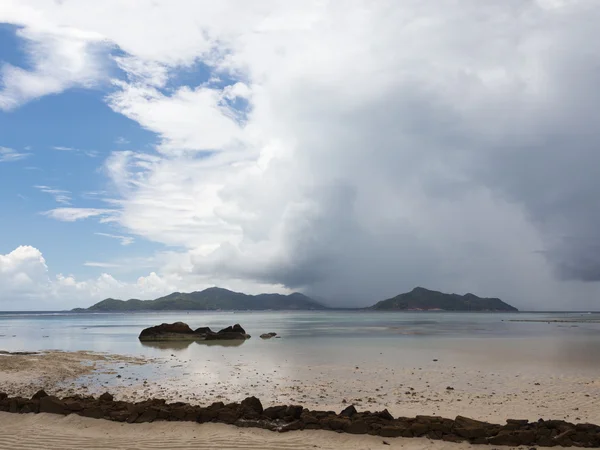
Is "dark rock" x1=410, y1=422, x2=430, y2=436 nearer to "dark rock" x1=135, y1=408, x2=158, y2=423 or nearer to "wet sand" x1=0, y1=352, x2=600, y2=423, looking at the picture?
"wet sand" x1=0, y1=352, x2=600, y2=423

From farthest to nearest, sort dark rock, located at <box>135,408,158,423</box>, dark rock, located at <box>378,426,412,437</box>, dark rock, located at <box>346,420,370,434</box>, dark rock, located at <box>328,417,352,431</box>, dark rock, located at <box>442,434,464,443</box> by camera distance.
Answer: dark rock, located at <box>135,408,158,423</box> < dark rock, located at <box>328,417,352,431</box> < dark rock, located at <box>346,420,370,434</box> < dark rock, located at <box>378,426,412,437</box> < dark rock, located at <box>442,434,464,443</box>

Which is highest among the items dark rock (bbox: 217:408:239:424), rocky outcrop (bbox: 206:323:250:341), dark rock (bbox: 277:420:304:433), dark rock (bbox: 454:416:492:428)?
dark rock (bbox: 454:416:492:428)

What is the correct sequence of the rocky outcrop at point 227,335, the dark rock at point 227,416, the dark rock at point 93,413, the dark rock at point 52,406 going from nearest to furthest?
the dark rock at point 227,416 < the dark rock at point 93,413 < the dark rock at point 52,406 < the rocky outcrop at point 227,335

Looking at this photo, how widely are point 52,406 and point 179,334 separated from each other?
4230cm

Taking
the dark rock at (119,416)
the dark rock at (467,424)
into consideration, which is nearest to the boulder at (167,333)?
the dark rock at (119,416)

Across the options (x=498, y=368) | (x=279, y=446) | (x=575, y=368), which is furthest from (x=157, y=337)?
Answer: (x=279, y=446)

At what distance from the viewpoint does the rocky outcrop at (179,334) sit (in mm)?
54494

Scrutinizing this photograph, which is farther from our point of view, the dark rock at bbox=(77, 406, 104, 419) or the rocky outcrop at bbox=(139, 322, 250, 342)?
the rocky outcrop at bbox=(139, 322, 250, 342)

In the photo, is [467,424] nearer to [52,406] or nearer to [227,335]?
[52,406]

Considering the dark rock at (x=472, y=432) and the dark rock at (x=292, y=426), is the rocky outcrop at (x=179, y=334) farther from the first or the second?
the dark rock at (x=472, y=432)

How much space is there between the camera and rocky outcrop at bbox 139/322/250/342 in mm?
54494

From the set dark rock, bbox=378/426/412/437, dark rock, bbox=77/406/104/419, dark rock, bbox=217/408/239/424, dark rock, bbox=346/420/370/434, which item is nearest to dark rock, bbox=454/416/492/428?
dark rock, bbox=378/426/412/437

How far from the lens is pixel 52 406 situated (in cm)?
1459

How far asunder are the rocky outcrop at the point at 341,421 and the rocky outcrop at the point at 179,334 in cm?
4057
